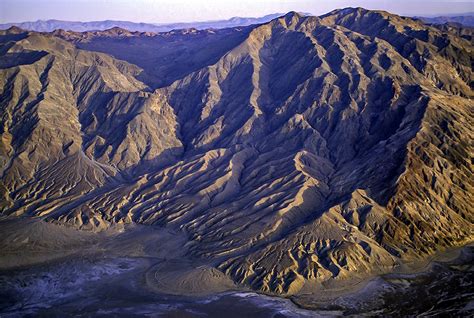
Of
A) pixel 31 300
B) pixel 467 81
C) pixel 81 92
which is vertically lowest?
pixel 31 300

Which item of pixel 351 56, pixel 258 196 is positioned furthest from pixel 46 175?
pixel 351 56

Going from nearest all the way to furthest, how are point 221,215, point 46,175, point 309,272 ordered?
point 309,272
point 221,215
point 46,175

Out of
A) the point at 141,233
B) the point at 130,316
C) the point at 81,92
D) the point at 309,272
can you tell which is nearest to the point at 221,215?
the point at 141,233

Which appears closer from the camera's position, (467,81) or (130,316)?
(130,316)

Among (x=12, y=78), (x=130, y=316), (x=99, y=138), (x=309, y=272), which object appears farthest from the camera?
(x=12, y=78)

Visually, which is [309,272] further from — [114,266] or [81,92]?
[81,92]

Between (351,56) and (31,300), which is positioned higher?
(351,56)
